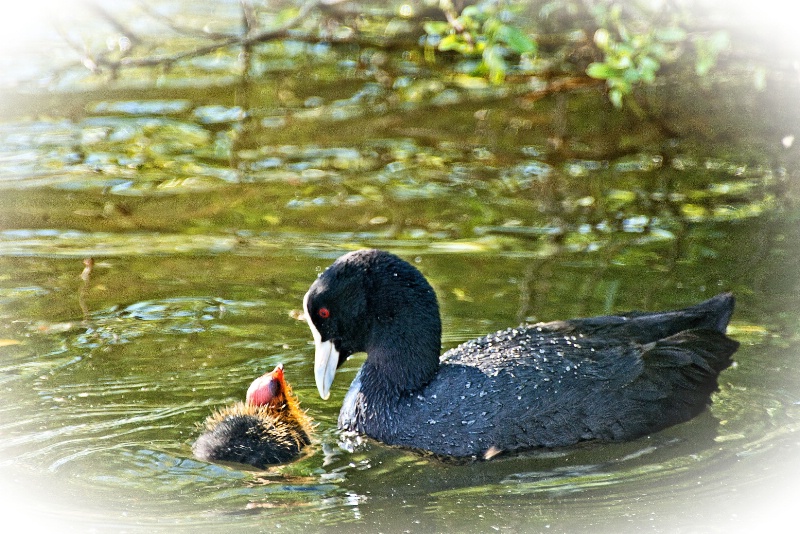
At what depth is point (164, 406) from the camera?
5.14 metres

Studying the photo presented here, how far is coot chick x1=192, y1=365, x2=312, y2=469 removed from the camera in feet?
15.5

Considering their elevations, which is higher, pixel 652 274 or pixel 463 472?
pixel 652 274

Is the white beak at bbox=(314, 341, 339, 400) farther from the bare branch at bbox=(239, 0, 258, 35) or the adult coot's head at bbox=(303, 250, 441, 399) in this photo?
the bare branch at bbox=(239, 0, 258, 35)

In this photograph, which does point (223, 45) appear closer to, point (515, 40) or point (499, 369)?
point (515, 40)

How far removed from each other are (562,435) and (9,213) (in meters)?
4.24

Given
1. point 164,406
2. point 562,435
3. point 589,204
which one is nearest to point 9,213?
point 164,406

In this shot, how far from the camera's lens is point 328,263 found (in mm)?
6574

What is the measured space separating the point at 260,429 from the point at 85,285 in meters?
2.06

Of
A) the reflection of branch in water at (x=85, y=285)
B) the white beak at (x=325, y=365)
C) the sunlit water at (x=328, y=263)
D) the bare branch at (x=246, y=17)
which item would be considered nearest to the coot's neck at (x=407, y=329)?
the white beak at (x=325, y=365)

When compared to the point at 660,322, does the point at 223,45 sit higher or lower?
higher

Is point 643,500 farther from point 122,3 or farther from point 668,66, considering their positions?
point 122,3

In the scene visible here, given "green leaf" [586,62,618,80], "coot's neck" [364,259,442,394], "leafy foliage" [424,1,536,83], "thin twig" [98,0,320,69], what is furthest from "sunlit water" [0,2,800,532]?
"leafy foliage" [424,1,536,83]

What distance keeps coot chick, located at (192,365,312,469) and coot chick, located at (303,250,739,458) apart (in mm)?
203

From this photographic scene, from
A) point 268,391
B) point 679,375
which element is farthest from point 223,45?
point 679,375
